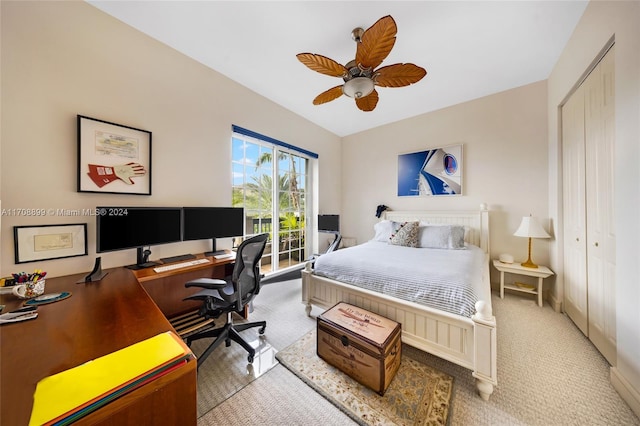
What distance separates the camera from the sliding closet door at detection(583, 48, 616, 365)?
1.55 m

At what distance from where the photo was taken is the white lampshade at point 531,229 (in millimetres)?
2471

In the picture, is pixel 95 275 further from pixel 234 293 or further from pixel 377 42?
pixel 377 42

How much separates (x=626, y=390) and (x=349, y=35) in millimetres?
3234

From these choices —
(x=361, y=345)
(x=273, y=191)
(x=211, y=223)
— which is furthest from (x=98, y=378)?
(x=273, y=191)

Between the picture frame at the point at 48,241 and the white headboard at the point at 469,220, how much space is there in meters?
3.94

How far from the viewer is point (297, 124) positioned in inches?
141

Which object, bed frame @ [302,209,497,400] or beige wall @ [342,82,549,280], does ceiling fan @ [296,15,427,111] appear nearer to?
bed frame @ [302,209,497,400]

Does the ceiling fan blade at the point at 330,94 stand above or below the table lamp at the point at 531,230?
above

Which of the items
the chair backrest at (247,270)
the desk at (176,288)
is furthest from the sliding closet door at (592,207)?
the desk at (176,288)

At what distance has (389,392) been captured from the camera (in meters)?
1.36

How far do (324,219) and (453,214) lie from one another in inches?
81.1

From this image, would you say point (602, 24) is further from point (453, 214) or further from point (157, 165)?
point (157, 165)

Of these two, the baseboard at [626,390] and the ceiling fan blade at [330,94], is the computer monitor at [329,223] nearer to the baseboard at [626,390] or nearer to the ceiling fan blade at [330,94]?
the ceiling fan blade at [330,94]

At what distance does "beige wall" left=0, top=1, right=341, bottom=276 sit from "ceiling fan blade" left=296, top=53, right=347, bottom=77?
1.39 meters
